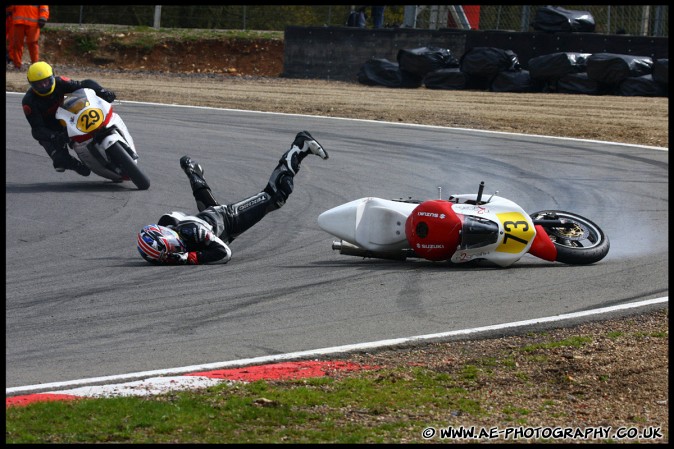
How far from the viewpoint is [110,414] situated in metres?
5.20

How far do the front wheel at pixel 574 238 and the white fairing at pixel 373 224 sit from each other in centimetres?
119

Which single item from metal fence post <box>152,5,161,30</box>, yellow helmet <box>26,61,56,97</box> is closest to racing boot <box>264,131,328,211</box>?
yellow helmet <box>26,61,56,97</box>

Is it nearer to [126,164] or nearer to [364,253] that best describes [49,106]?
[126,164]

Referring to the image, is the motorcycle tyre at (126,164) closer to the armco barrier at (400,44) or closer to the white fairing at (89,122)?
the white fairing at (89,122)

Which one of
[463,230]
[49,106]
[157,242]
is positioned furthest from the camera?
[49,106]

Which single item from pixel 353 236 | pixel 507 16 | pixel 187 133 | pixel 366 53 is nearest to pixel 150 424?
pixel 353 236

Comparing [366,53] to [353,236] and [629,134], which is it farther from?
[353,236]

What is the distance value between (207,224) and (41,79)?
4434 mm

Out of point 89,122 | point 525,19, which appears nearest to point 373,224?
point 89,122

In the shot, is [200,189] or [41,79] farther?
[41,79]

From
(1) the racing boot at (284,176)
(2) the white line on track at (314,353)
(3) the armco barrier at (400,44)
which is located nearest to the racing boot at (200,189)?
(1) the racing boot at (284,176)

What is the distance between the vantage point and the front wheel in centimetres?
907

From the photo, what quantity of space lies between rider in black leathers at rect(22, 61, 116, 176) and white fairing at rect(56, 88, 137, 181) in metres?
0.10

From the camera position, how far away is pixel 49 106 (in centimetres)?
1288
